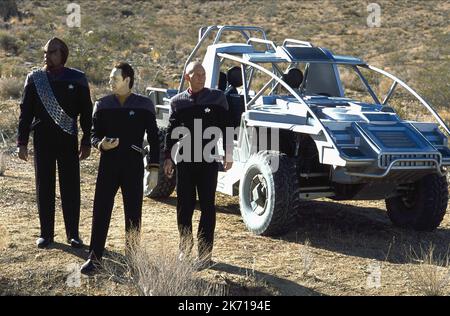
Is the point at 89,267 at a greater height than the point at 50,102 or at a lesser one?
lesser

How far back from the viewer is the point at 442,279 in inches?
240

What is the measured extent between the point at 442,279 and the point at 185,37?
31.8m

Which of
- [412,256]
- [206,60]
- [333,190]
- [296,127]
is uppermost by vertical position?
[206,60]

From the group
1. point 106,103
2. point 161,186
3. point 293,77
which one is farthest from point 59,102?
point 161,186

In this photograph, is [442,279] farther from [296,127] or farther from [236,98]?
[236,98]

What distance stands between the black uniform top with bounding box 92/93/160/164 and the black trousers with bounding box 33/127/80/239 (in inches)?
30.7

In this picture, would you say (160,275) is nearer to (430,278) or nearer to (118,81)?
(118,81)

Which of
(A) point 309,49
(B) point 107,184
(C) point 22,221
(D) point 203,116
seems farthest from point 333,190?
(C) point 22,221

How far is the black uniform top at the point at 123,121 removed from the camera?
19.5 ft

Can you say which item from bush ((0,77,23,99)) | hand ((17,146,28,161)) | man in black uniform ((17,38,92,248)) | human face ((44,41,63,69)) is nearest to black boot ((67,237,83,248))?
man in black uniform ((17,38,92,248))

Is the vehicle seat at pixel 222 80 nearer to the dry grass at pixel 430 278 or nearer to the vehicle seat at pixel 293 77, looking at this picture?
the vehicle seat at pixel 293 77

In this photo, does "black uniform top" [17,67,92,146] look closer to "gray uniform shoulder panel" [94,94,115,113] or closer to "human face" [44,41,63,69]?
"human face" [44,41,63,69]

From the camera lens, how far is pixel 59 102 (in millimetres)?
6629

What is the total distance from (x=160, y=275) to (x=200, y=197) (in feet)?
3.68
